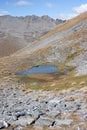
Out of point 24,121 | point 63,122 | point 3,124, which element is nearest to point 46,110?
point 24,121

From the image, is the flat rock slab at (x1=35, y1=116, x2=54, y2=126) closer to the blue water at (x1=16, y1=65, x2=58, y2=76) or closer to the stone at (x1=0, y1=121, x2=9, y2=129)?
the stone at (x1=0, y1=121, x2=9, y2=129)

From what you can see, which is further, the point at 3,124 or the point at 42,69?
the point at 42,69

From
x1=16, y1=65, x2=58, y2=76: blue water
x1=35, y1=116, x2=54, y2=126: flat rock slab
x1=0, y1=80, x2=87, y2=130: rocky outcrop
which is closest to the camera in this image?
x1=35, y1=116, x2=54, y2=126: flat rock slab

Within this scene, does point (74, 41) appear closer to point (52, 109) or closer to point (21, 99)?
point (21, 99)

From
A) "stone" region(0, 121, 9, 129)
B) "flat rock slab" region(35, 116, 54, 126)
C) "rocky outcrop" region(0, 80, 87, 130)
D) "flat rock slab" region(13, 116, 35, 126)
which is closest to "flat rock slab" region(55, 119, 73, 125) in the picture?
"rocky outcrop" region(0, 80, 87, 130)

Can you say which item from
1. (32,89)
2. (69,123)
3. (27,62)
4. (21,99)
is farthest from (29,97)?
(27,62)

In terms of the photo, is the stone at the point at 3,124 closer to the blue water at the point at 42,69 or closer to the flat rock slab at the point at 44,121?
the flat rock slab at the point at 44,121

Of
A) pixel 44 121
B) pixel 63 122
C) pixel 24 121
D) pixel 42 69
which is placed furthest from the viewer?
pixel 42 69

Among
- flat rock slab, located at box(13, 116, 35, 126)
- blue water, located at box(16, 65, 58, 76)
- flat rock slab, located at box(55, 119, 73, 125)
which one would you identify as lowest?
blue water, located at box(16, 65, 58, 76)

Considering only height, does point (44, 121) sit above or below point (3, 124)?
above

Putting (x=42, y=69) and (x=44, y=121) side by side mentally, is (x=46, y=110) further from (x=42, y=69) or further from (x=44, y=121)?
(x=42, y=69)

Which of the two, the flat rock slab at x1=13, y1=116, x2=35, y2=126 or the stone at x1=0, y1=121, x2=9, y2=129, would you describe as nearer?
the stone at x1=0, y1=121, x2=9, y2=129

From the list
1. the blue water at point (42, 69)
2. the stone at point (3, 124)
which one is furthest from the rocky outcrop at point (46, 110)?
the blue water at point (42, 69)
